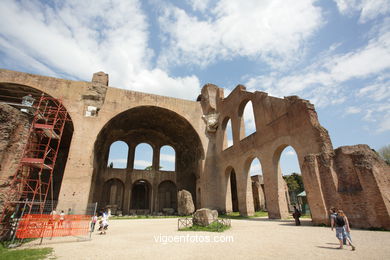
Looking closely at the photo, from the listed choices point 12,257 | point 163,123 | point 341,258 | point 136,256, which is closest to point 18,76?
point 163,123

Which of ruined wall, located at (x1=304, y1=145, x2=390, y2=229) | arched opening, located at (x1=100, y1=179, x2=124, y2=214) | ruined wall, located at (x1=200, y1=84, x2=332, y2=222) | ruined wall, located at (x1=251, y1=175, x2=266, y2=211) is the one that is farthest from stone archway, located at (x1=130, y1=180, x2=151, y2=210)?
ruined wall, located at (x1=304, y1=145, x2=390, y2=229)

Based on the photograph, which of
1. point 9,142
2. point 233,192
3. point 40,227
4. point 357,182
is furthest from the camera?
point 233,192

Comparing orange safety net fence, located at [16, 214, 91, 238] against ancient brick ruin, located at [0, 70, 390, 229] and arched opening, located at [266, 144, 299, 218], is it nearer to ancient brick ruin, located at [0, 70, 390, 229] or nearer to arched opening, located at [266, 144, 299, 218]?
ancient brick ruin, located at [0, 70, 390, 229]

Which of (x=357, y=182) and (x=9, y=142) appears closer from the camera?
(x=9, y=142)

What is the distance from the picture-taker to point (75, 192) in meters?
13.9

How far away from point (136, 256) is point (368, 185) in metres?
8.03

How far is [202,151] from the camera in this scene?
1914cm

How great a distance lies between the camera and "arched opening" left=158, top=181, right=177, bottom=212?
2419cm

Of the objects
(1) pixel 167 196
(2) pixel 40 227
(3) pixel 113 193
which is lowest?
(2) pixel 40 227

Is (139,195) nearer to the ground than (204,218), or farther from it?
farther from it

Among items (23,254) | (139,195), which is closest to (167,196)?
(139,195)

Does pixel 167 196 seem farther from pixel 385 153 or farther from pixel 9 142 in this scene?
pixel 385 153

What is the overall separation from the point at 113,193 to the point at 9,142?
751 inches

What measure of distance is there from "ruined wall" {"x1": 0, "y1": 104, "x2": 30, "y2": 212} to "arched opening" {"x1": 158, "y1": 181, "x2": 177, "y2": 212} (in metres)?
19.4
